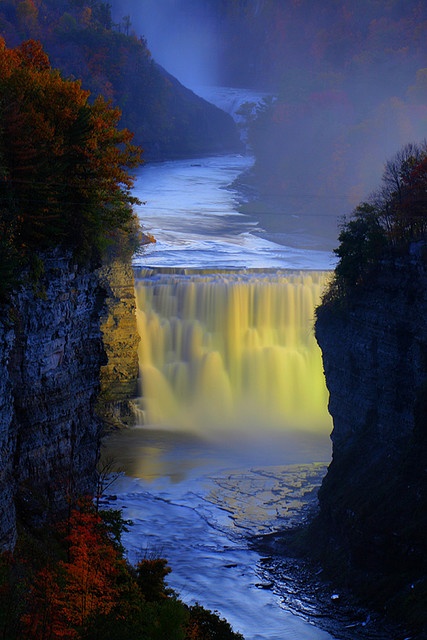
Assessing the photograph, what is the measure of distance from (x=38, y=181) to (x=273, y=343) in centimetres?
3759

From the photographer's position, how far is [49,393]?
28.0 m

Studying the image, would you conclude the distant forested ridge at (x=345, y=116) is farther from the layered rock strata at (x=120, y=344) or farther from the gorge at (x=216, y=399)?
the layered rock strata at (x=120, y=344)

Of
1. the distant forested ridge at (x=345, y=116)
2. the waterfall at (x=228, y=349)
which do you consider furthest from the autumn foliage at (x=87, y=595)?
the distant forested ridge at (x=345, y=116)

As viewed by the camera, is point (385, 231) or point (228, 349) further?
point (228, 349)

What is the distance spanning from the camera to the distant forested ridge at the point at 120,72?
143 metres

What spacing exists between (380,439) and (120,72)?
116 meters

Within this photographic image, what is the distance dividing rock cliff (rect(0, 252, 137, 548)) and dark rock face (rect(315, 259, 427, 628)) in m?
9.91

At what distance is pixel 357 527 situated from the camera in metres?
36.8

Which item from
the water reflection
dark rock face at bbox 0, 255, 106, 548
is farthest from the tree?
dark rock face at bbox 0, 255, 106, 548

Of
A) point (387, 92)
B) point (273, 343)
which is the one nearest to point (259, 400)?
point (273, 343)

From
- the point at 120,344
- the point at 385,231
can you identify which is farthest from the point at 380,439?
the point at 120,344

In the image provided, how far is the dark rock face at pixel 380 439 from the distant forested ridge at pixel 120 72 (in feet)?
326

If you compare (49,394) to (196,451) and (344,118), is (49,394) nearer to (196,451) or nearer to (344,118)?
(196,451)

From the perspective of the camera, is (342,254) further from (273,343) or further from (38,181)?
(273,343)
